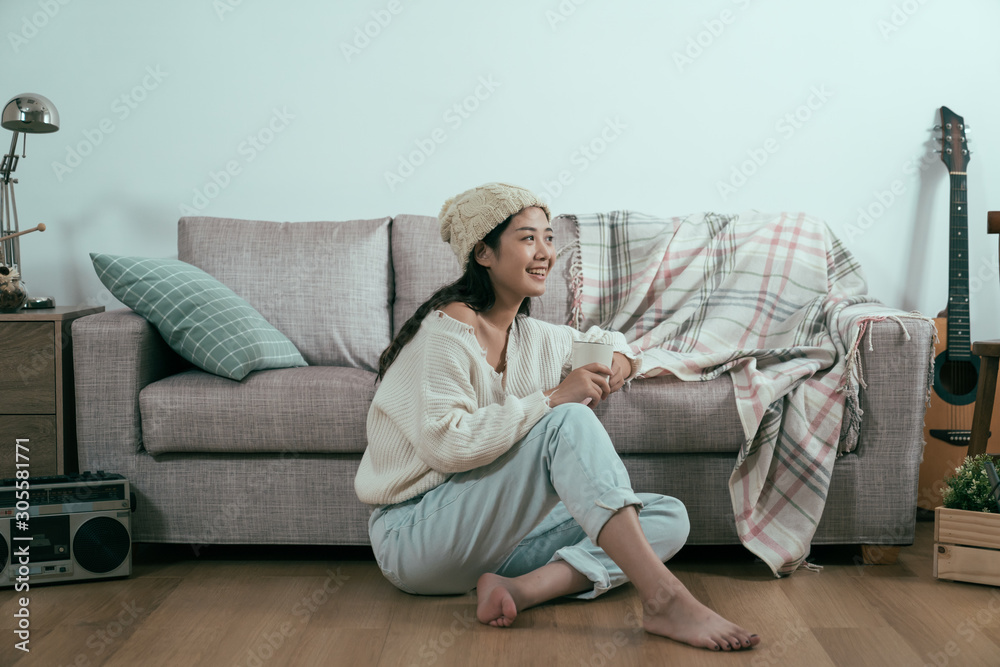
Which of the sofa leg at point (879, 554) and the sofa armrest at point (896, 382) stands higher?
the sofa armrest at point (896, 382)

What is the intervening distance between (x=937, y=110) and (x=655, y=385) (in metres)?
1.61

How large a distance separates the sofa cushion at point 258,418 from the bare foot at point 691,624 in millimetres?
785

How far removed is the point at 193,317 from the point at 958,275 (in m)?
2.23

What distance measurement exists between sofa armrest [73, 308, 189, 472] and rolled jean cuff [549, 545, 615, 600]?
1050 millimetres

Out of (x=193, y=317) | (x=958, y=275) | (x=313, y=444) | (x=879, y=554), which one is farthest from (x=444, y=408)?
(x=958, y=275)

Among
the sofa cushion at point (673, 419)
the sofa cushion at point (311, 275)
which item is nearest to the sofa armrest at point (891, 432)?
the sofa cushion at point (673, 419)

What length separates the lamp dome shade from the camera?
2320mm

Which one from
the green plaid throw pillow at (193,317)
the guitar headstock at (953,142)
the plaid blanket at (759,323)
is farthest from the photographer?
the guitar headstock at (953,142)

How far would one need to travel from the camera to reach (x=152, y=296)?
1.99 m

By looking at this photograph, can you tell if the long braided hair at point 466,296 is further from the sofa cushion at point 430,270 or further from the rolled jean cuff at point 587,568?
the sofa cushion at point 430,270

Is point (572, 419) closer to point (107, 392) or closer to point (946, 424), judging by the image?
point (107, 392)

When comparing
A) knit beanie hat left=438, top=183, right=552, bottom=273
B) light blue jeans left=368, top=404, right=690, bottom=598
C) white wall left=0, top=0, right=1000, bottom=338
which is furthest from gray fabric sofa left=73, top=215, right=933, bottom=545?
white wall left=0, top=0, right=1000, bottom=338

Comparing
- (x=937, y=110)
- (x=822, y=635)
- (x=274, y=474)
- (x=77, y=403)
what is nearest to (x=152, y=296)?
(x=77, y=403)

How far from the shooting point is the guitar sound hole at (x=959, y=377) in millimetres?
2373
